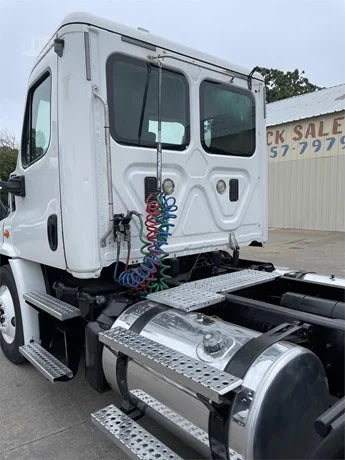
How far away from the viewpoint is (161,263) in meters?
3.00

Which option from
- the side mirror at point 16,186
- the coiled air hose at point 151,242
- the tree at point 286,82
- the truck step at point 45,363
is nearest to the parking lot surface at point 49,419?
the truck step at point 45,363

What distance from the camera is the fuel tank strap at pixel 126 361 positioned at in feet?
7.75

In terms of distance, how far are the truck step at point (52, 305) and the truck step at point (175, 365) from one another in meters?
0.50

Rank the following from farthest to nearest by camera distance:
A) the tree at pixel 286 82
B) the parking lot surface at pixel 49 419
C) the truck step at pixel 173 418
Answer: the tree at pixel 286 82, the parking lot surface at pixel 49 419, the truck step at pixel 173 418

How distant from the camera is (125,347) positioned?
7.09 ft

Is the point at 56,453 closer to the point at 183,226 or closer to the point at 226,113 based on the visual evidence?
the point at 183,226

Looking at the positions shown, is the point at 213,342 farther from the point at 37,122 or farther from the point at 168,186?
the point at 37,122

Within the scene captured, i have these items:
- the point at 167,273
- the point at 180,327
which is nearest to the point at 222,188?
the point at 167,273

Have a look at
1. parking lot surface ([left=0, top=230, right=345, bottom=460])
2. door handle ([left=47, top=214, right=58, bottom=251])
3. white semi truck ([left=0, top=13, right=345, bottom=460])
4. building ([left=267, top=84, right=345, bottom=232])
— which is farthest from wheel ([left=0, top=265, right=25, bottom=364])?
building ([left=267, top=84, right=345, bottom=232])

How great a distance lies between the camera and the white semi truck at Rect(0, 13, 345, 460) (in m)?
1.79

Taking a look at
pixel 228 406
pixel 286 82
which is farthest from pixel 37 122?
pixel 286 82

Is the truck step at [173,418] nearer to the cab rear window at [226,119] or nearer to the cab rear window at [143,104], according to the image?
the cab rear window at [143,104]

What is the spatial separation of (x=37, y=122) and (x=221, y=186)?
1621 millimetres

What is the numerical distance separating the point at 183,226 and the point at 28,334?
1.60m
